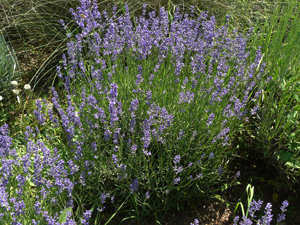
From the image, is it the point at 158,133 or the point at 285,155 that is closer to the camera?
the point at 158,133

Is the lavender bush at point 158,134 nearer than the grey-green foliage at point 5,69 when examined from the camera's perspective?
Yes

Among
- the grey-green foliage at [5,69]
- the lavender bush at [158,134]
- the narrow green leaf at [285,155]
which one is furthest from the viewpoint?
the grey-green foliage at [5,69]

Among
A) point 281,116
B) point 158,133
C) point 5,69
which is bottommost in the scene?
point 5,69

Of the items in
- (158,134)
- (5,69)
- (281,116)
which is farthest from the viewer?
(5,69)

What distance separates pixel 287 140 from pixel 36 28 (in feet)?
11.5

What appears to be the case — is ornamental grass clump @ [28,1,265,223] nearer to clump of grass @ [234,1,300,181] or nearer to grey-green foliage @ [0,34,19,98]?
clump of grass @ [234,1,300,181]

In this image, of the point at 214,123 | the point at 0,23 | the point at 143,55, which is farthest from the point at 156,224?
the point at 0,23

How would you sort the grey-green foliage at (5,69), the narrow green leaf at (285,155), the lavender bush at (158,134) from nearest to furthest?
the lavender bush at (158,134) < the narrow green leaf at (285,155) < the grey-green foliage at (5,69)

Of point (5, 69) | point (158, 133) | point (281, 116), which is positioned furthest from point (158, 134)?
point (5, 69)

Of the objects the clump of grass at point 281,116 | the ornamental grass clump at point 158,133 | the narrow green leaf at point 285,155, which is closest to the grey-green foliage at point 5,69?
the ornamental grass clump at point 158,133

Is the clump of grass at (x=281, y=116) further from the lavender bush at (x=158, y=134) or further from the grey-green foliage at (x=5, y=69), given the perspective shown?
the grey-green foliage at (x=5, y=69)

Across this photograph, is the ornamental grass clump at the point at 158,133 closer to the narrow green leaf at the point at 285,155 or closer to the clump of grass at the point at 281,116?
the clump of grass at the point at 281,116

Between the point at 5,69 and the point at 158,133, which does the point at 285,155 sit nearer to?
the point at 158,133

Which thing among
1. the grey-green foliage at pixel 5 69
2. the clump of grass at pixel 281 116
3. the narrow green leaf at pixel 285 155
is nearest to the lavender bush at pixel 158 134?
the clump of grass at pixel 281 116
